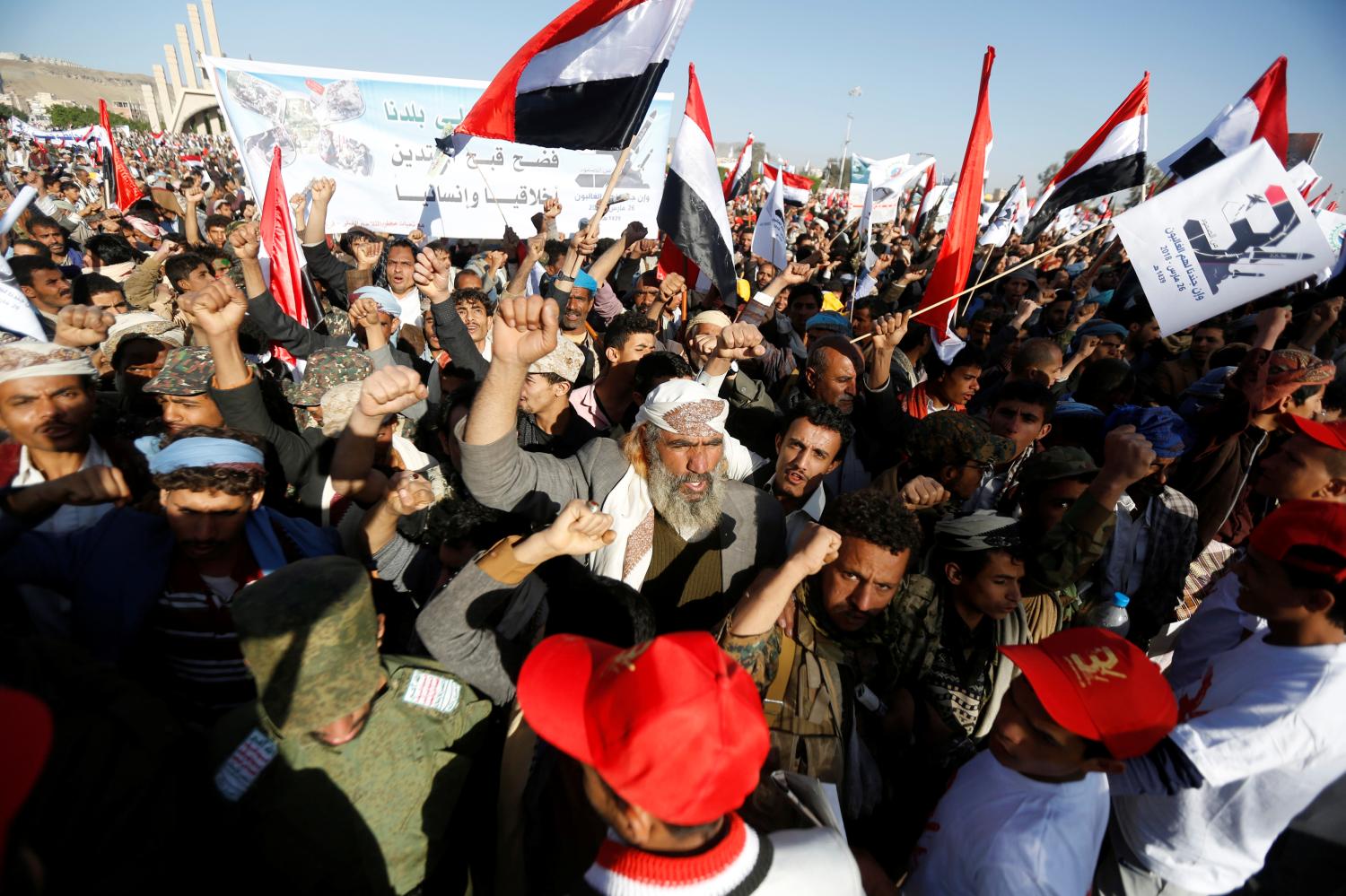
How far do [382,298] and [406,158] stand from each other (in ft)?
15.3

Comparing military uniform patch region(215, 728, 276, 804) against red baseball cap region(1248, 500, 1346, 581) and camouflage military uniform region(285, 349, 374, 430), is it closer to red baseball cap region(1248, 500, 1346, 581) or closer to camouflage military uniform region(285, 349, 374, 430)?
camouflage military uniform region(285, 349, 374, 430)

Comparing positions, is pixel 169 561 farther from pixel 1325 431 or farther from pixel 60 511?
pixel 1325 431

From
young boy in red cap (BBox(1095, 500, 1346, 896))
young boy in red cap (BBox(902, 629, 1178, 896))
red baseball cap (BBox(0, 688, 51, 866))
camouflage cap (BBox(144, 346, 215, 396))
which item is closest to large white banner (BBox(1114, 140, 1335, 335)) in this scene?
young boy in red cap (BBox(1095, 500, 1346, 896))

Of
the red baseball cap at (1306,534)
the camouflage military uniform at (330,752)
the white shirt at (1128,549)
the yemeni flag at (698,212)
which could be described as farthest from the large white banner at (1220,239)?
the camouflage military uniform at (330,752)

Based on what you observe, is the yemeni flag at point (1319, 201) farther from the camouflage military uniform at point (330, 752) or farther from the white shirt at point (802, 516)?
the camouflage military uniform at point (330, 752)

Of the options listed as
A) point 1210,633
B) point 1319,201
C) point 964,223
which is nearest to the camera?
point 1210,633

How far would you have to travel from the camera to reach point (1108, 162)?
16.5 feet

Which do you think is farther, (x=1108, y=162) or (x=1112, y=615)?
(x=1108, y=162)

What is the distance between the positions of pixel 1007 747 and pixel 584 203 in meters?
8.86

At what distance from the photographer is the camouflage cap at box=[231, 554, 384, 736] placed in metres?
1.27

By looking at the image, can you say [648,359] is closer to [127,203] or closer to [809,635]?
[809,635]

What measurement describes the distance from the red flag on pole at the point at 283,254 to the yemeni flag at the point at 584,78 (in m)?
1.87

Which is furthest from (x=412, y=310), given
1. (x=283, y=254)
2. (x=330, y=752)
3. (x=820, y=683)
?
(x=820, y=683)

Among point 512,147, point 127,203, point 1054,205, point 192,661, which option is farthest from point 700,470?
point 127,203
